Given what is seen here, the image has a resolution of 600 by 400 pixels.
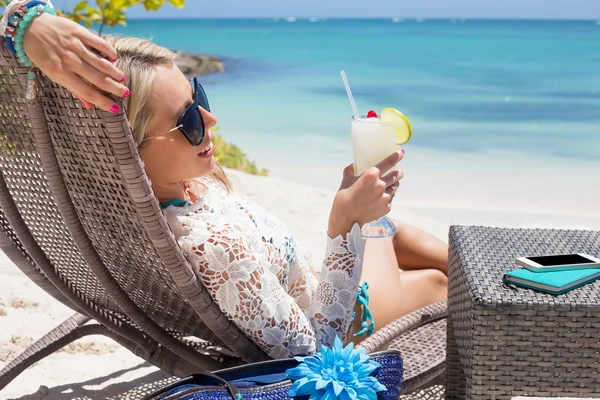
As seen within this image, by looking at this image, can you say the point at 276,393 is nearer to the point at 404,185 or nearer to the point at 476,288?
the point at 476,288

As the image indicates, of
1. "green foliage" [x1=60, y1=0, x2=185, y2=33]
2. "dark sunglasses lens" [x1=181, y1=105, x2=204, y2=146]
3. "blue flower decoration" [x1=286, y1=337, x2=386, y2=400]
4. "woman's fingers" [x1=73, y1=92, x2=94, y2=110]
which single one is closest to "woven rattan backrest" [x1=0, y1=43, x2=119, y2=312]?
"woman's fingers" [x1=73, y1=92, x2=94, y2=110]

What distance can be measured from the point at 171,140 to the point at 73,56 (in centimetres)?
41

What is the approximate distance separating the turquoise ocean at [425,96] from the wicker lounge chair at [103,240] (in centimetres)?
56

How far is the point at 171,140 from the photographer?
1786 millimetres

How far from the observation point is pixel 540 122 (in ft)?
38.2

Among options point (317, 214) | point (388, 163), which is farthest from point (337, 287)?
point (317, 214)

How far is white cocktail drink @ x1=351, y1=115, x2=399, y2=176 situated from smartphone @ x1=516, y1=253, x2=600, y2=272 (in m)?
0.44

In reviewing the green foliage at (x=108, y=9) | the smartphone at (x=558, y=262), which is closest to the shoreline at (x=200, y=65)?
the green foliage at (x=108, y=9)

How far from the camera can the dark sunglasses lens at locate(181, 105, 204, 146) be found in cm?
178

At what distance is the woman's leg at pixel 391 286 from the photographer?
242cm

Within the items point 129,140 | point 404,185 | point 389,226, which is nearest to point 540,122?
point 404,185

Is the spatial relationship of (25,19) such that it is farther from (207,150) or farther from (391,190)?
(391,190)

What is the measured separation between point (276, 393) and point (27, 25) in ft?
3.03

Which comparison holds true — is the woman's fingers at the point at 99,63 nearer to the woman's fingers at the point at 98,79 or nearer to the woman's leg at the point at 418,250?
the woman's fingers at the point at 98,79
